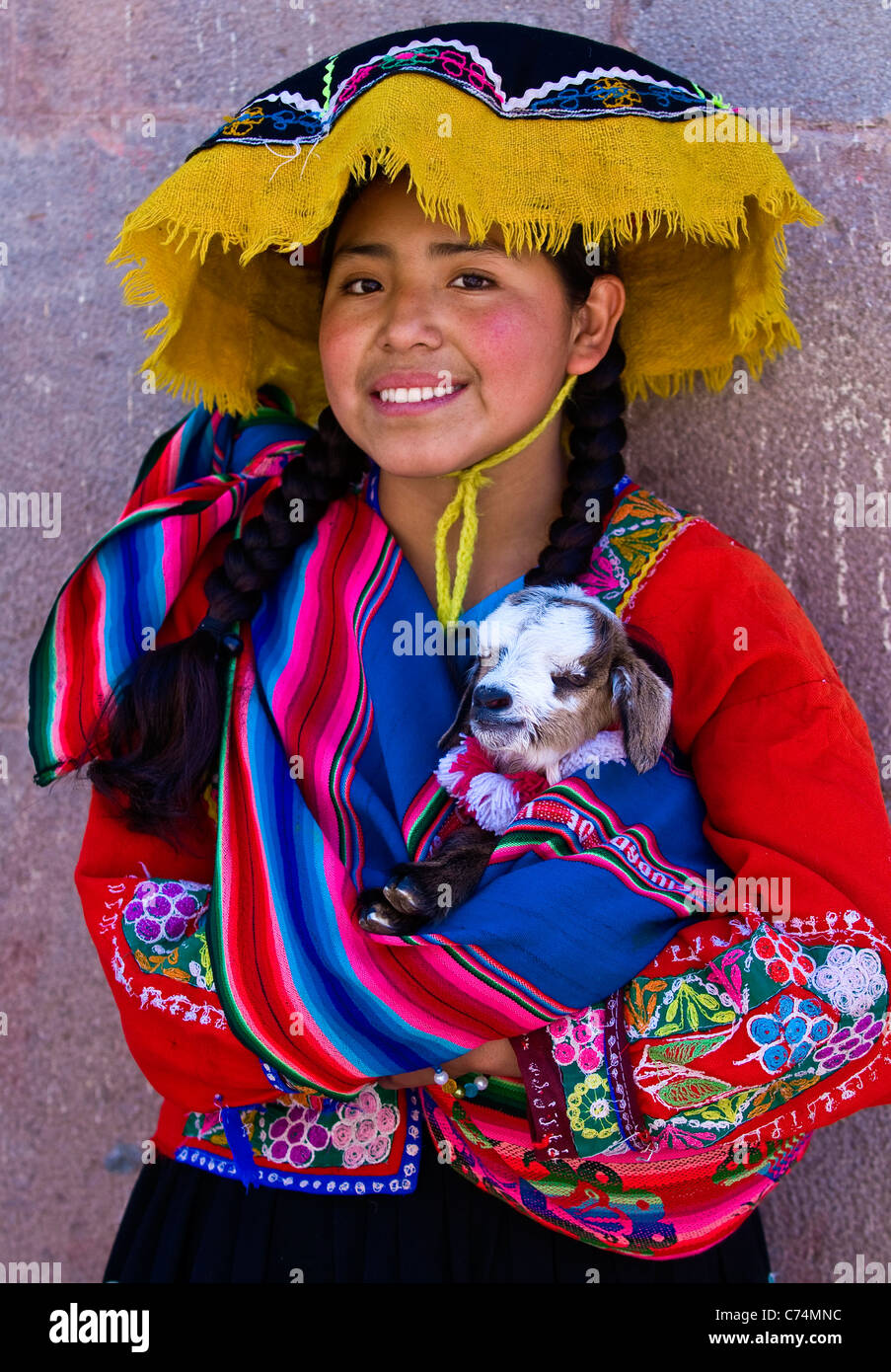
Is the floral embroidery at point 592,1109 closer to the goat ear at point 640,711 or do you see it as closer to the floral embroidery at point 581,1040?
the floral embroidery at point 581,1040

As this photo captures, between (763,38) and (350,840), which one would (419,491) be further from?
(763,38)

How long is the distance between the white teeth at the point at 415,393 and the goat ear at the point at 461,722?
377 millimetres

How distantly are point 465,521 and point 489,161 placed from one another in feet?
1.61

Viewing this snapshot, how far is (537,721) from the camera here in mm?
1618

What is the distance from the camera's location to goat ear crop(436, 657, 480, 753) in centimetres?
172

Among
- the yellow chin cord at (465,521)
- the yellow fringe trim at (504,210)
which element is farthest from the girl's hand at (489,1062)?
the yellow fringe trim at (504,210)

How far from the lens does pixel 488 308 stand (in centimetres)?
171

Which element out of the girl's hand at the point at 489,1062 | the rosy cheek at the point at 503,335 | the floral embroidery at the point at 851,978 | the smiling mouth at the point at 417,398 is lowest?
the girl's hand at the point at 489,1062

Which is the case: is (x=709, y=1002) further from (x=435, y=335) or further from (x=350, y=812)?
(x=435, y=335)

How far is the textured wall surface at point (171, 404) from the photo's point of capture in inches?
85.1

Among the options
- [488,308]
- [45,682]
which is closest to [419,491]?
[488,308]

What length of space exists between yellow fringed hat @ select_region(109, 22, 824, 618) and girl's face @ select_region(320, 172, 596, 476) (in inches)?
2.2

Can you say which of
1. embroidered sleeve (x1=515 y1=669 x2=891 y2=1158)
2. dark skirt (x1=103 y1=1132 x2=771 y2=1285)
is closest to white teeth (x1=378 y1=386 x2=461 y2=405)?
embroidered sleeve (x1=515 y1=669 x2=891 y2=1158)

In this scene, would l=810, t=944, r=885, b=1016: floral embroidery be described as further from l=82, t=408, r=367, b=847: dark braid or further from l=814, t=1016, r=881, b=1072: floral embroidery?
l=82, t=408, r=367, b=847: dark braid
